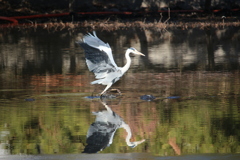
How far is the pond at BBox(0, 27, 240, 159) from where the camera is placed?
751cm

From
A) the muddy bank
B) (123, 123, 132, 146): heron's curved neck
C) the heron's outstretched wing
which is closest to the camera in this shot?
(123, 123, 132, 146): heron's curved neck

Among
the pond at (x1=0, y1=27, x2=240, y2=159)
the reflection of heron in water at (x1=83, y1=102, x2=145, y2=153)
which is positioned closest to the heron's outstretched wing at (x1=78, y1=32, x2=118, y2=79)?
the pond at (x1=0, y1=27, x2=240, y2=159)

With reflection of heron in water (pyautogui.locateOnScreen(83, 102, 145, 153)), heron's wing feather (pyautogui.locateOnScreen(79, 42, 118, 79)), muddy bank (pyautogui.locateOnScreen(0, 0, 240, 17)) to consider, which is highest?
muddy bank (pyautogui.locateOnScreen(0, 0, 240, 17))

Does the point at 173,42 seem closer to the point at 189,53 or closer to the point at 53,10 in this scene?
the point at 189,53

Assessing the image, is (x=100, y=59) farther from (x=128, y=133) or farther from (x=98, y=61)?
(x=128, y=133)

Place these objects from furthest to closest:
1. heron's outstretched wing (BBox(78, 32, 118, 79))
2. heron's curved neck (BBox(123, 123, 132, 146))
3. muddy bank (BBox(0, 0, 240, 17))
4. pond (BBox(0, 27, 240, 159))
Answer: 1. muddy bank (BBox(0, 0, 240, 17))
2. heron's outstretched wing (BBox(78, 32, 118, 79))
3. heron's curved neck (BBox(123, 123, 132, 146))
4. pond (BBox(0, 27, 240, 159))

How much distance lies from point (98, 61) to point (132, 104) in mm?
1278

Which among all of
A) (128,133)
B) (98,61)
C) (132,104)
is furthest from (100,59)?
(128,133)

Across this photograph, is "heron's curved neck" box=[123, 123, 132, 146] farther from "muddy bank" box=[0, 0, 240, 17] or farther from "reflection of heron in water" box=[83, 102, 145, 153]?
"muddy bank" box=[0, 0, 240, 17]

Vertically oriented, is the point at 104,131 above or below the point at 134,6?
below

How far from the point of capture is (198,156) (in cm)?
696

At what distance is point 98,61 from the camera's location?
461 inches

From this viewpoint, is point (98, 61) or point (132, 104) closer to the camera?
point (132, 104)

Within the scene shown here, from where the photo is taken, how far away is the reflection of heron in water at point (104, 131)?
7.61m
